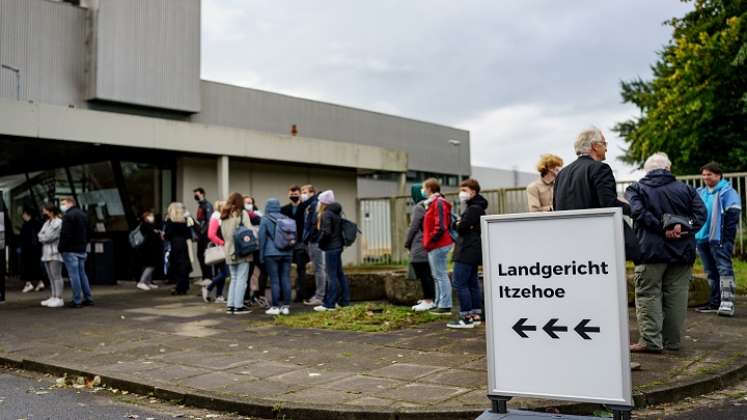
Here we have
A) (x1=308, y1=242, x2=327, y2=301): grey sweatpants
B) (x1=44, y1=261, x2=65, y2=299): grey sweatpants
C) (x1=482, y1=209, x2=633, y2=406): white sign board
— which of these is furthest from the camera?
(x1=44, y1=261, x2=65, y2=299): grey sweatpants

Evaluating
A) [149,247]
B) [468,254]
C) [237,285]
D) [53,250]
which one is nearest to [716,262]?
[468,254]

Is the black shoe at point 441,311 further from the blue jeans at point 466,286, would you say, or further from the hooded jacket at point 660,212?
the hooded jacket at point 660,212

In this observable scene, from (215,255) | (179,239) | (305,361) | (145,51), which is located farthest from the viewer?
(145,51)

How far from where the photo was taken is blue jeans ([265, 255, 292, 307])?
10086 millimetres

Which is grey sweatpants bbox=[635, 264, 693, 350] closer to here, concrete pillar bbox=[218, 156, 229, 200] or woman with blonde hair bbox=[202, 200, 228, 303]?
woman with blonde hair bbox=[202, 200, 228, 303]

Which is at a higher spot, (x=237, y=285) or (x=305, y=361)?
(x=237, y=285)

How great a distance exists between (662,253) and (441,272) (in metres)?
3.44

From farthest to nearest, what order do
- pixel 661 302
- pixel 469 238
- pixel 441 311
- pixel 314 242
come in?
pixel 314 242, pixel 441 311, pixel 469 238, pixel 661 302

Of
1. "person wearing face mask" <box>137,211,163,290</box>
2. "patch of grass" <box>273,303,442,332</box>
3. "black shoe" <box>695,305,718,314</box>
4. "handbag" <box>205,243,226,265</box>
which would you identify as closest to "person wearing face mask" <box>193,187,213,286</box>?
"handbag" <box>205,243,226,265</box>

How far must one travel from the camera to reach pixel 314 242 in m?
11.0

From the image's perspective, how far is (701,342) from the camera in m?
6.93

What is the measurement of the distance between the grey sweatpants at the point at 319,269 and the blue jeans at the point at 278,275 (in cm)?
77

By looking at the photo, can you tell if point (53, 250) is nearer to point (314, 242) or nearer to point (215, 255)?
point (215, 255)

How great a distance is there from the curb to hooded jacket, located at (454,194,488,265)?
3.14 m
